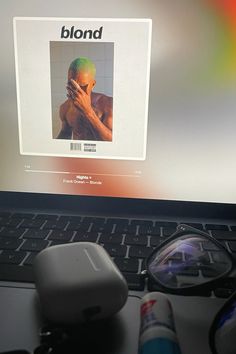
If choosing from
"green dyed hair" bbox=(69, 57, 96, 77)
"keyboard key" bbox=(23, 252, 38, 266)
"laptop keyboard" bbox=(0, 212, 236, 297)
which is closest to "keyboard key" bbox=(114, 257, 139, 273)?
"laptop keyboard" bbox=(0, 212, 236, 297)

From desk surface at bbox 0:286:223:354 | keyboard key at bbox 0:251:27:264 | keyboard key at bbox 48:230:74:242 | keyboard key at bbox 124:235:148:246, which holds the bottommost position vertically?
desk surface at bbox 0:286:223:354

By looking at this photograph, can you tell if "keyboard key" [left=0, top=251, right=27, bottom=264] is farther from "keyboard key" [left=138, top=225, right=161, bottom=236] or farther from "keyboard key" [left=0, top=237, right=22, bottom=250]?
"keyboard key" [left=138, top=225, right=161, bottom=236]

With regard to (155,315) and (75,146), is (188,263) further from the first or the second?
(75,146)

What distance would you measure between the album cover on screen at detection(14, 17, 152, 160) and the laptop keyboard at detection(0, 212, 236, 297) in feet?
0.34

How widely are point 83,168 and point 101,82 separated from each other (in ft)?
0.45

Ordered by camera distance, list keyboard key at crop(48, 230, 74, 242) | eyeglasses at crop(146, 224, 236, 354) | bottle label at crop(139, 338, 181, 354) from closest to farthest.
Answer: bottle label at crop(139, 338, 181, 354), eyeglasses at crop(146, 224, 236, 354), keyboard key at crop(48, 230, 74, 242)

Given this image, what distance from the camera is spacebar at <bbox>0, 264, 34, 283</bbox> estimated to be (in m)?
0.43

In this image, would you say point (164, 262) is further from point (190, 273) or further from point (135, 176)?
point (135, 176)

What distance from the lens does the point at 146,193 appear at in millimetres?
604

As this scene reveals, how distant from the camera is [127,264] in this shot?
1.51 ft

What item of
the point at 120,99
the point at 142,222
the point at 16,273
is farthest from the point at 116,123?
the point at 16,273

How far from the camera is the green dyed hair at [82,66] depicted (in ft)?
1.82

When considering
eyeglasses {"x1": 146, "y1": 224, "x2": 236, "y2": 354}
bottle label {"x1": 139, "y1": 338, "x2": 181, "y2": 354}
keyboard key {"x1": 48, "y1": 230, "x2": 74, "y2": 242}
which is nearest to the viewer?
bottle label {"x1": 139, "y1": 338, "x2": 181, "y2": 354}

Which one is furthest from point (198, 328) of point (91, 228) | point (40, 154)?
point (40, 154)
